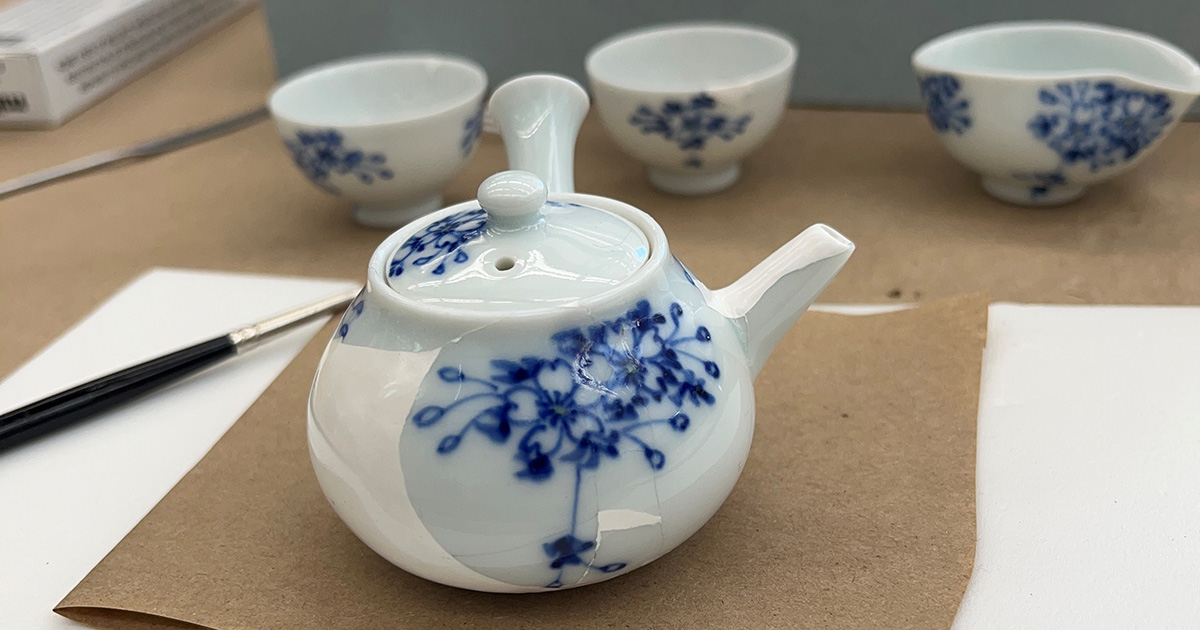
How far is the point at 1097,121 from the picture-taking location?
2.99 feet

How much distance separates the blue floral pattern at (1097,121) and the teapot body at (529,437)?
1.94 feet

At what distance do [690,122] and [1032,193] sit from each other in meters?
0.35

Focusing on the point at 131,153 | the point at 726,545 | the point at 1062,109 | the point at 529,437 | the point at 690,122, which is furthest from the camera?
the point at 131,153

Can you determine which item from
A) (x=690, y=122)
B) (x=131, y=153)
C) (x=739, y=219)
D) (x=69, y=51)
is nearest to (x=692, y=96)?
(x=690, y=122)

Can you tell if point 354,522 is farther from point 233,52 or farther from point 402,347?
point 233,52

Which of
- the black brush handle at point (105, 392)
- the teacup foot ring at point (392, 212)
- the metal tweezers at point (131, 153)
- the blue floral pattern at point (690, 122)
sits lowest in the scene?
the metal tweezers at point (131, 153)

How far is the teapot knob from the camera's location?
49cm

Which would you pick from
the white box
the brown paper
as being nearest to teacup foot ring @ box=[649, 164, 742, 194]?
the brown paper

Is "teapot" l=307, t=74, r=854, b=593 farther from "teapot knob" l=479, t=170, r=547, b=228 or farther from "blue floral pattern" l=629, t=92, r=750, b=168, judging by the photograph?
"blue floral pattern" l=629, t=92, r=750, b=168

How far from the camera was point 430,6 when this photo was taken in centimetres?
134

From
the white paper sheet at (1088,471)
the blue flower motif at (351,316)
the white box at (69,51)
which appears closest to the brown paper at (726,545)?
the white paper sheet at (1088,471)

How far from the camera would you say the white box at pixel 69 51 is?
1.30 metres

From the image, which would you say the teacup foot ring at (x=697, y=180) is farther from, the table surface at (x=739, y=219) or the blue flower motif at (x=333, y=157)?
the blue flower motif at (x=333, y=157)

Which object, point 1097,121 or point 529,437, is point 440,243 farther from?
point 1097,121
